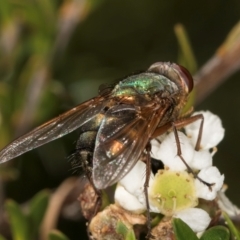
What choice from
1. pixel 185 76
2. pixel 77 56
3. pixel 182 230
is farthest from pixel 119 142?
pixel 77 56

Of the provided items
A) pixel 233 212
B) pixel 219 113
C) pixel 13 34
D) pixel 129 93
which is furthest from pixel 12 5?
pixel 233 212

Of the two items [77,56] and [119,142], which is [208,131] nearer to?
[119,142]

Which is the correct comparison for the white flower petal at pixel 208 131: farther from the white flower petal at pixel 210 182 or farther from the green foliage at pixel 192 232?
the green foliage at pixel 192 232

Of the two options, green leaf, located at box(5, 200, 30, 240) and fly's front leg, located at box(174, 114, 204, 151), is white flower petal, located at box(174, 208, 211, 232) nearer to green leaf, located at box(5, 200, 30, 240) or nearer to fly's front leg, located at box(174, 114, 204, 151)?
fly's front leg, located at box(174, 114, 204, 151)

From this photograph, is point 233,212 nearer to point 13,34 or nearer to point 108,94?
point 108,94

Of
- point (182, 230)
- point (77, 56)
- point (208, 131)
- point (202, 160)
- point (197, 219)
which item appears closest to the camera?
point (182, 230)

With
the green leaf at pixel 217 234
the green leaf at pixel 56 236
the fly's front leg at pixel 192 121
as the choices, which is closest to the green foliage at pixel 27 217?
the green leaf at pixel 56 236
